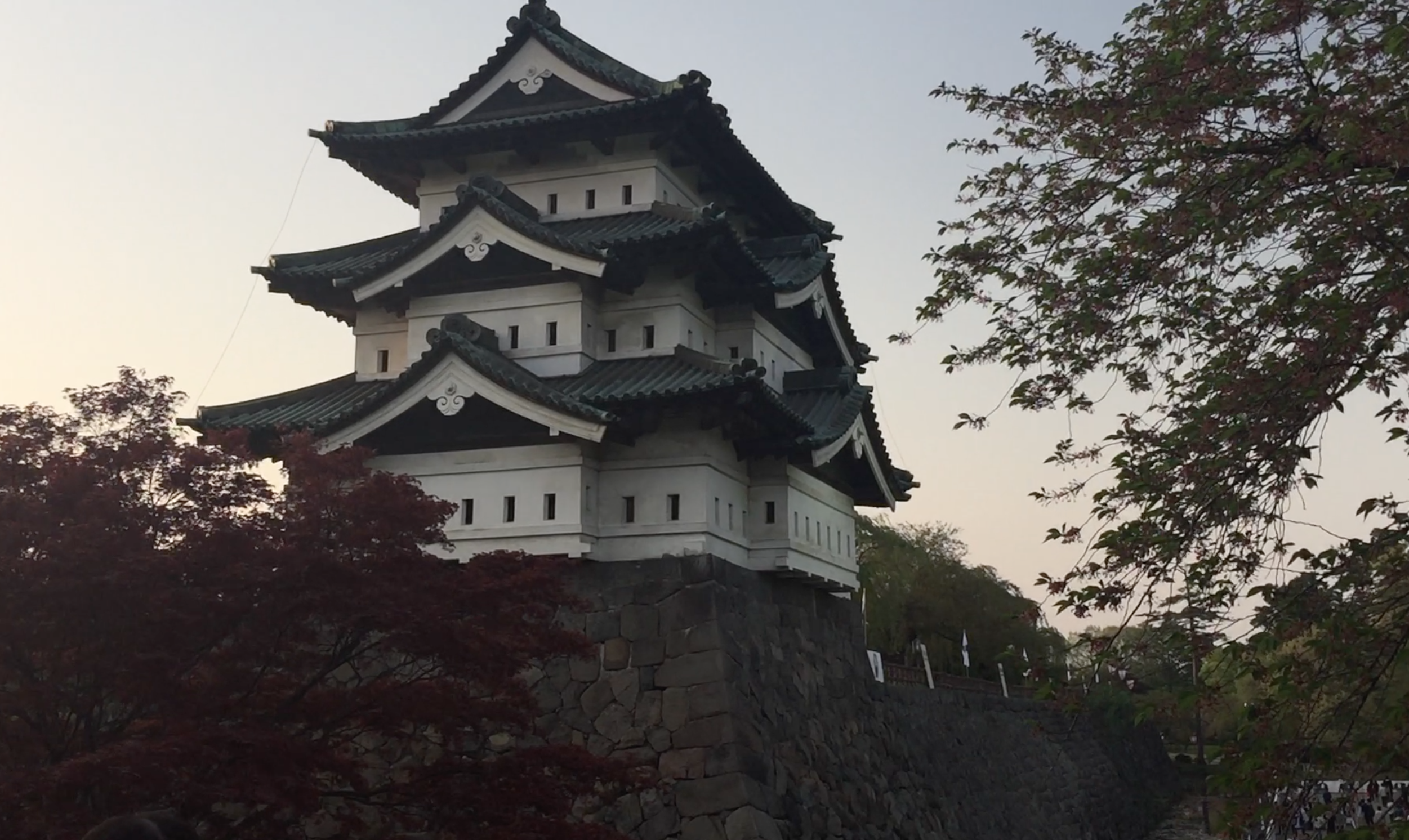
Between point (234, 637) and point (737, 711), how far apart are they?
227 inches

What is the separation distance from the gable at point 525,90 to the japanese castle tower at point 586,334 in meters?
0.03

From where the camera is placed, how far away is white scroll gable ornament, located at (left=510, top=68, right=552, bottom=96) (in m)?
16.8

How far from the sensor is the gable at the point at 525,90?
658 inches

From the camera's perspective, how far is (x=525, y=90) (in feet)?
55.2

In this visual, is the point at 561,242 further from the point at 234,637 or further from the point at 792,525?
the point at 234,637

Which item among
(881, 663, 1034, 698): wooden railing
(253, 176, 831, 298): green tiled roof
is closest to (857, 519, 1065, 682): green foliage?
(881, 663, 1034, 698): wooden railing

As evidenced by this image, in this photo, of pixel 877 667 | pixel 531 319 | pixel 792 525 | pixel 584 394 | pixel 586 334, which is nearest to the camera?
pixel 584 394

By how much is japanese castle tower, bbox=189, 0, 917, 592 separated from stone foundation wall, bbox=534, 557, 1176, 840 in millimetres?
553

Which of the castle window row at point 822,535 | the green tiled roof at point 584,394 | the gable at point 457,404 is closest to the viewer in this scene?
the gable at point 457,404

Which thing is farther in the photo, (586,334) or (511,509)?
(586,334)

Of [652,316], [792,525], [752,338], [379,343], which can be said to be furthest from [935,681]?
[379,343]

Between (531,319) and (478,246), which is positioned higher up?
(478,246)

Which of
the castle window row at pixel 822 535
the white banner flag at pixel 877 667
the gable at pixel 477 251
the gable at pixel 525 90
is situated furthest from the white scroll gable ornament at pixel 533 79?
the white banner flag at pixel 877 667

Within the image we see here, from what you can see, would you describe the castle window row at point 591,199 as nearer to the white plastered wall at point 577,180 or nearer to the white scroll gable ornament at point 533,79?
the white plastered wall at point 577,180
